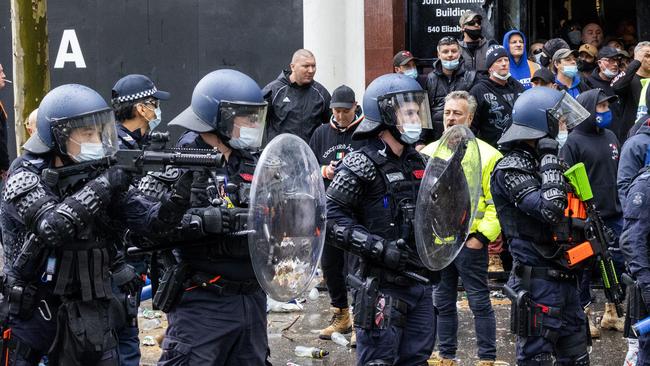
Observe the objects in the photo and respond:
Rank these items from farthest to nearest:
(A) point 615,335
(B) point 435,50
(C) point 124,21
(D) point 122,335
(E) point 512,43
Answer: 1. (C) point 124,21
2. (B) point 435,50
3. (E) point 512,43
4. (A) point 615,335
5. (D) point 122,335

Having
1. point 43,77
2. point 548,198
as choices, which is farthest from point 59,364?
point 43,77

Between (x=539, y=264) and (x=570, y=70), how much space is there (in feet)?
14.1

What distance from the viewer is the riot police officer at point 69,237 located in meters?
5.65

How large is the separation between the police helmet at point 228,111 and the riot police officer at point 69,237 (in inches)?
18.7

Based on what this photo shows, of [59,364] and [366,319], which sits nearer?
[59,364]

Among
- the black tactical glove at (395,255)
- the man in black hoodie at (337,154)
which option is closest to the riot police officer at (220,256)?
the black tactical glove at (395,255)

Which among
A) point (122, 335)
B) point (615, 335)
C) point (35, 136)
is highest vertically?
point (35, 136)

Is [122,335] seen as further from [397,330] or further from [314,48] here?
[314,48]

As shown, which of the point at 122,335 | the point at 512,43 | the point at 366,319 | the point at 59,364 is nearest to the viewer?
the point at 59,364

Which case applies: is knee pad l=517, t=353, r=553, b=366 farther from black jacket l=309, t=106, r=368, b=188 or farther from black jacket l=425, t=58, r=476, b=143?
black jacket l=425, t=58, r=476, b=143

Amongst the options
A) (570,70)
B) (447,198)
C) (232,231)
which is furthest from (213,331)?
(570,70)

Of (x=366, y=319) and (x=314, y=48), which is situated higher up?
(x=314, y=48)

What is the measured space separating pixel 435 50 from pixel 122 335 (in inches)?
258

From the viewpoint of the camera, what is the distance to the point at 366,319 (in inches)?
245
